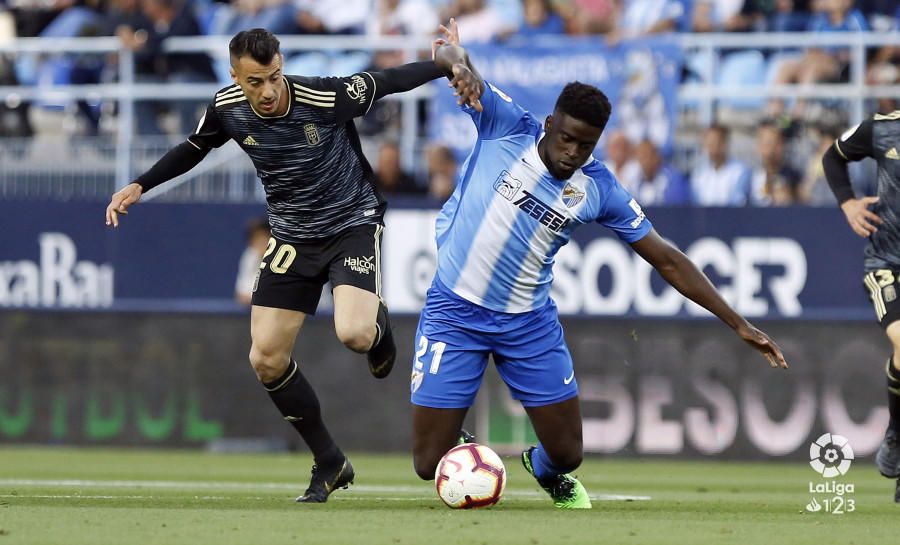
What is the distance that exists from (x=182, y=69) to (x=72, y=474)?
6.12m

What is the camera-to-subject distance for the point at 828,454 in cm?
1496

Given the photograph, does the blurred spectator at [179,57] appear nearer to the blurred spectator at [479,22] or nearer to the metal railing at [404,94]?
the metal railing at [404,94]

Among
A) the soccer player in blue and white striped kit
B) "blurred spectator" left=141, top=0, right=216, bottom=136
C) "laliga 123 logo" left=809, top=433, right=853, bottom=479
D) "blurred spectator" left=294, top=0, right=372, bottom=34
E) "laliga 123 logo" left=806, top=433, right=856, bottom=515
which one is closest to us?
the soccer player in blue and white striped kit

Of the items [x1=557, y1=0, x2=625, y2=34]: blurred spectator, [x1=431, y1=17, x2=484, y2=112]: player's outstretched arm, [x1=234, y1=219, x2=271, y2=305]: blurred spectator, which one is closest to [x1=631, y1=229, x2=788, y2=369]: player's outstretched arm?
[x1=431, y1=17, x2=484, y2=112]: player's outstretched arm

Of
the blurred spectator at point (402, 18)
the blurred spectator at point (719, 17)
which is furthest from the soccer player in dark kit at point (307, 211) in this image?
the blurred spectator at point (402, 18)

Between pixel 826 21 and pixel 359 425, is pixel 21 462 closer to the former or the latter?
pixel 359 425

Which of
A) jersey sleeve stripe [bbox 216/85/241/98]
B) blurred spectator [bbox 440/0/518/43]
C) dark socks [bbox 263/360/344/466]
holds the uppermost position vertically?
blurred spectator [bbox 440/0/518/43]

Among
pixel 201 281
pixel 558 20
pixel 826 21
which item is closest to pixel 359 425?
pixel 201 281

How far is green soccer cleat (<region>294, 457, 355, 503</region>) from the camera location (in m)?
9.29

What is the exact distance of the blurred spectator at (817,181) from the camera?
51.4 feet

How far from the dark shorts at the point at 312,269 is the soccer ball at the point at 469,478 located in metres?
1.35

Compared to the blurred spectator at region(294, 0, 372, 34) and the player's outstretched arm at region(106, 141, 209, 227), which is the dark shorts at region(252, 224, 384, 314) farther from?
the blurred spectator at region(294, 0, 372, 34)

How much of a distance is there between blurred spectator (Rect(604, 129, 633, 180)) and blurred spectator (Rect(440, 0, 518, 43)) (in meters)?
2.12

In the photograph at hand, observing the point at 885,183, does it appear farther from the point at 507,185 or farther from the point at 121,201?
the point at 121,201
